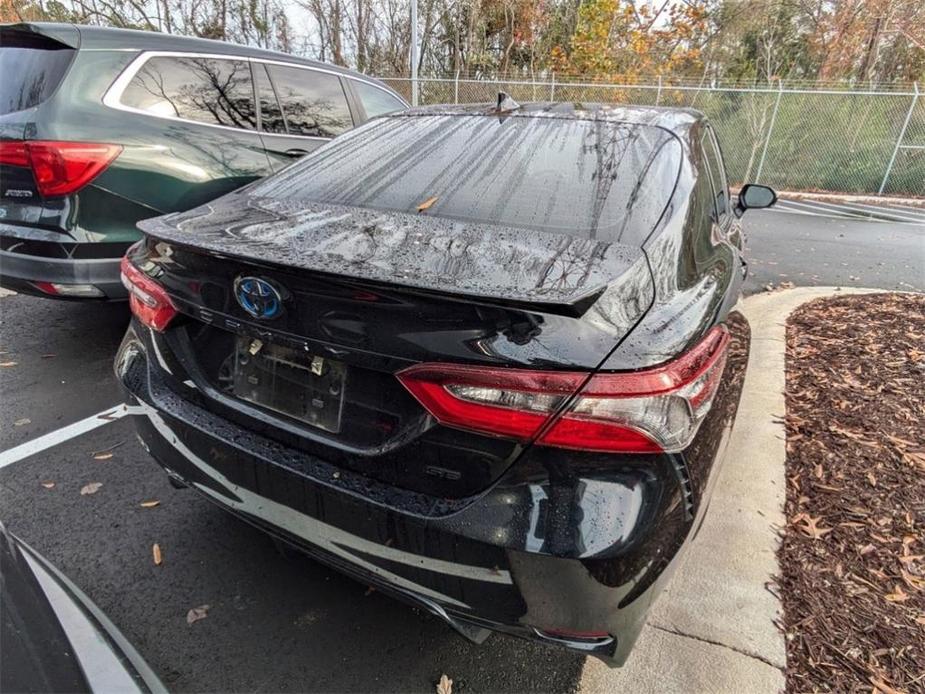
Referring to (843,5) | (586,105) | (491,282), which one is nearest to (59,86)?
(586,105)

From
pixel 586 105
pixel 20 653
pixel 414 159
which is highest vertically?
pixel 586 105

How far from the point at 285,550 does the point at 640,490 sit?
4.40ft

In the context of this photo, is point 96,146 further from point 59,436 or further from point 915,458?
point 915,458

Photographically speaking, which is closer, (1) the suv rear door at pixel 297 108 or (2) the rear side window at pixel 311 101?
(1) the suv rear door at pixel 297 108

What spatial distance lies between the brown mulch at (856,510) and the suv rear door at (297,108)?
378 cm

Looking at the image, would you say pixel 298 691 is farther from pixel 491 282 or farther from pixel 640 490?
pixel 491 282

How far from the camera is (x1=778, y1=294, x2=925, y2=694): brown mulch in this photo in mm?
1760

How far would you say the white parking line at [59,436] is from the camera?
2578mm

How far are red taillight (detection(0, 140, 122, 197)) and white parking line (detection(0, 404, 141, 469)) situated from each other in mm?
1207

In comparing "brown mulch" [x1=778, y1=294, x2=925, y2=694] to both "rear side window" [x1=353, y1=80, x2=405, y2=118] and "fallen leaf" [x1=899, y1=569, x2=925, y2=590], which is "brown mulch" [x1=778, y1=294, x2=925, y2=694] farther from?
"rear side window" [x1=353, y1=80, x2=405, y2=118]

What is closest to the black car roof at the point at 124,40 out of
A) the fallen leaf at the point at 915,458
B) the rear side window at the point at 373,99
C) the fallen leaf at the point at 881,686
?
the rear side window at the point at 373,99

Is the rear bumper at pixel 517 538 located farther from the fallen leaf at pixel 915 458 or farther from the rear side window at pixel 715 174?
the fallen leaf at pixel 915 458

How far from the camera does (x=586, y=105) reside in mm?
2502

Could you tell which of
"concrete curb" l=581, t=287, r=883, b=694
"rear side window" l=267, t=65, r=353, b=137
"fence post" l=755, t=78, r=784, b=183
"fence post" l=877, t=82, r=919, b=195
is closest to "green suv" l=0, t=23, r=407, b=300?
"rear side window" l=267, t=65, r=353, b=137
